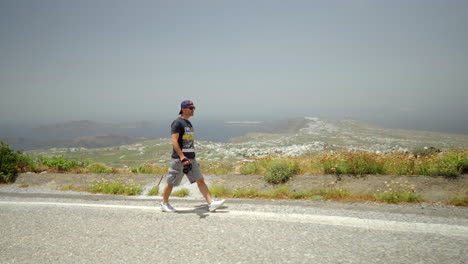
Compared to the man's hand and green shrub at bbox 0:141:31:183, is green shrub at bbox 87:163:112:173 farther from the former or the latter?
the man's hand

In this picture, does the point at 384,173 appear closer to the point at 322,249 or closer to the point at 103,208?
the point at 322,249

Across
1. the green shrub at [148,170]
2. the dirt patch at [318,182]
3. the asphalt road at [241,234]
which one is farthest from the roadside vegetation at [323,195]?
the green shrub at [148,170]

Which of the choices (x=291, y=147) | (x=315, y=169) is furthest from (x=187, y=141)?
(x=291, y=147)

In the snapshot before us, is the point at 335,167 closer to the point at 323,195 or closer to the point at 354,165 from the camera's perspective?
the point at 354,165

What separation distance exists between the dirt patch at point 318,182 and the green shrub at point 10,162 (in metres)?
0.31

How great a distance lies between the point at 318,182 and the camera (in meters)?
6.21

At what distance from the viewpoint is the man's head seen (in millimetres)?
5273

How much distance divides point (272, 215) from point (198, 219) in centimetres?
127

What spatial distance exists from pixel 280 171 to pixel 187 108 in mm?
2930

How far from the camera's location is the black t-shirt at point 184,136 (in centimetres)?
516

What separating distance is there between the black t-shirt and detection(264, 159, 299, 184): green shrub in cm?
230

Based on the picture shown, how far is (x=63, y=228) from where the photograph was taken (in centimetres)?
435

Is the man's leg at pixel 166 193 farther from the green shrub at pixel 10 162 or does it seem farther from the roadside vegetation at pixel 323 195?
the green shrub at pixel 10 162

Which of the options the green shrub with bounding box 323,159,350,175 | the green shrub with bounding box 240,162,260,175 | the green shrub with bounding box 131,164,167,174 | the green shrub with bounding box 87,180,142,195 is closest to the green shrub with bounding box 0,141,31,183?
the green shrub with bounding box 87,180,142,195
